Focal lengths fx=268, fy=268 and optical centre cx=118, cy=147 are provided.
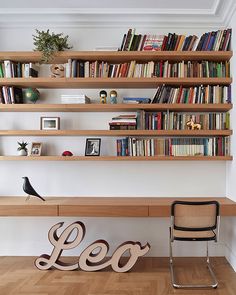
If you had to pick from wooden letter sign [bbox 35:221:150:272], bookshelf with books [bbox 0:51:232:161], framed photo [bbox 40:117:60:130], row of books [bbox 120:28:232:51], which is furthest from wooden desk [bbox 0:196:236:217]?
row of books [bbox 120:28:232:51]

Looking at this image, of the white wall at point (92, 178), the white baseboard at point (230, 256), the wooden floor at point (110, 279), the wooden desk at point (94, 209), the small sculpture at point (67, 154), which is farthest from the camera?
the white wall at point (92, 178)

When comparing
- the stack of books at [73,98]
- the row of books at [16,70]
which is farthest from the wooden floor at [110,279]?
the row of books at [16,70]

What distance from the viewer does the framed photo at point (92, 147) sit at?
3.12 meters

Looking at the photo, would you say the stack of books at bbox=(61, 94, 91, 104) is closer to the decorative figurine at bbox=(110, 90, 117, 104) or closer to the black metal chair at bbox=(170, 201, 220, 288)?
the decorative figurine at bbox=(110, 90, 117, 104)

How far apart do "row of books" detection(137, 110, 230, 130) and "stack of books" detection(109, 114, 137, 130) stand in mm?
65

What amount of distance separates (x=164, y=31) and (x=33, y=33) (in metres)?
1.59

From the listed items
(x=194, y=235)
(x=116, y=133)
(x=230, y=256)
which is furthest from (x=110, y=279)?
(x=116, y=133)

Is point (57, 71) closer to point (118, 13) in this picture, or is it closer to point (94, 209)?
point (118, 13)

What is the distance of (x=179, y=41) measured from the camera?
3020 millimetres

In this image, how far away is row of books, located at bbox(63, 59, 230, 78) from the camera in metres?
3.04

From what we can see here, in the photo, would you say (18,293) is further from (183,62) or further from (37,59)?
(183,62)

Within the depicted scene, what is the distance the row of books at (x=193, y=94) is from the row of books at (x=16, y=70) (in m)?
1.47

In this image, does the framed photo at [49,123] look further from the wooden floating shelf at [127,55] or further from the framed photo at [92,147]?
the wooden floating shelf at [127,55]

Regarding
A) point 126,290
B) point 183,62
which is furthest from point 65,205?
point 183,62
